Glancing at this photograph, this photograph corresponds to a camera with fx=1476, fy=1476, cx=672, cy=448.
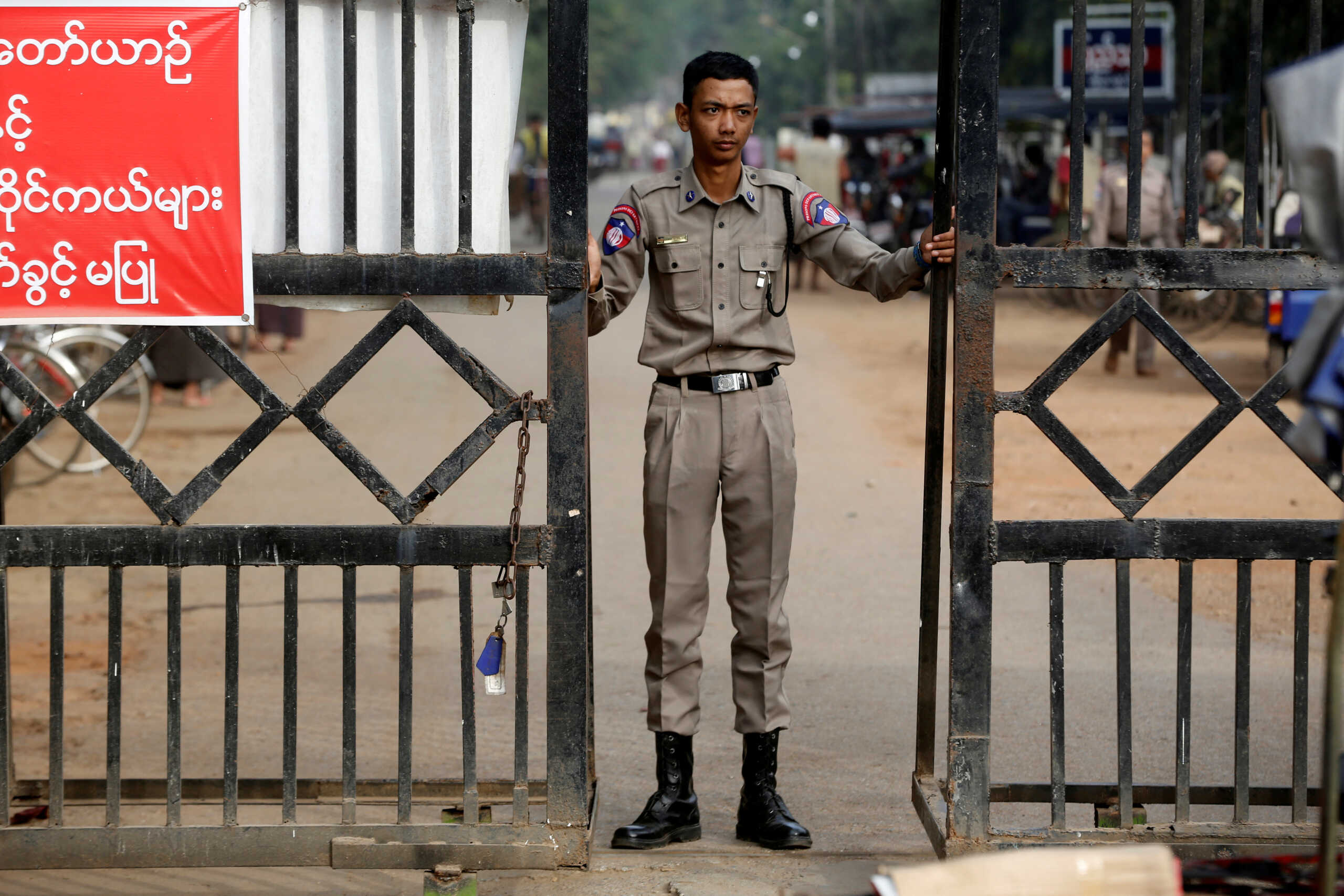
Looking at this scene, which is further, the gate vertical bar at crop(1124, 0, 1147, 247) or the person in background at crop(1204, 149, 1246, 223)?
the person in background at crop(1204, 149, 1246, 223)

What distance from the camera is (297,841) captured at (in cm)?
342

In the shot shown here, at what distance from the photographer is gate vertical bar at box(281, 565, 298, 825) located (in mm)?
3389

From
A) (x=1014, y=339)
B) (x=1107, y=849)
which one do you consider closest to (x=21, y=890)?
(x=1107, y=849)

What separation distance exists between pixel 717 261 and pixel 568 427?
2.15 ft

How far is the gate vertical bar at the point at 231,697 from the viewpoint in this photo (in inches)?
133

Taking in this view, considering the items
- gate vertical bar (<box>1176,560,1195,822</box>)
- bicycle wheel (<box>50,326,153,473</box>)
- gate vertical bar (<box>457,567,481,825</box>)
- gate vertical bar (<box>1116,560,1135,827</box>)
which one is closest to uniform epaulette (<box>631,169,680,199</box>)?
gate vertical bar (<box>457,567,481,825</box>)

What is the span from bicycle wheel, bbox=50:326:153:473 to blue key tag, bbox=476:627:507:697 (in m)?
5.82

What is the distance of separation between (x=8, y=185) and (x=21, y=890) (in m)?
1.72

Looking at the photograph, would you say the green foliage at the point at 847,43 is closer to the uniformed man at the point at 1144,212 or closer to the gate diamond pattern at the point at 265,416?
the uniformed man at the point at 1144,212

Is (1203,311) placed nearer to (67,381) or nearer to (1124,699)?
(67,381)

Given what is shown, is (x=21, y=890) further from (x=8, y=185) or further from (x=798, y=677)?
(x=798, y=677)

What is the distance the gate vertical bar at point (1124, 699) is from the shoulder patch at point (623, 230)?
145 cm

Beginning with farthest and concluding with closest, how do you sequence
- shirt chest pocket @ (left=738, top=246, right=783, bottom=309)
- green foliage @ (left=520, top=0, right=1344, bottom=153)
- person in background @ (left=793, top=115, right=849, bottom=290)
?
person in background @ (left=793, top=115, right=849, bottom=290), green foliage @ (left=520, top=0, right=1344, bottom=153), shirt chest pocket @ (left=738, top=246, right=783, bottom=309)

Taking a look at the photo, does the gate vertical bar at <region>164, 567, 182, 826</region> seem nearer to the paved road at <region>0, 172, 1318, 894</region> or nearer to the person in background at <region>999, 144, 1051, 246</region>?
the paved road at <region>0, 172, 1318, 894</region>
